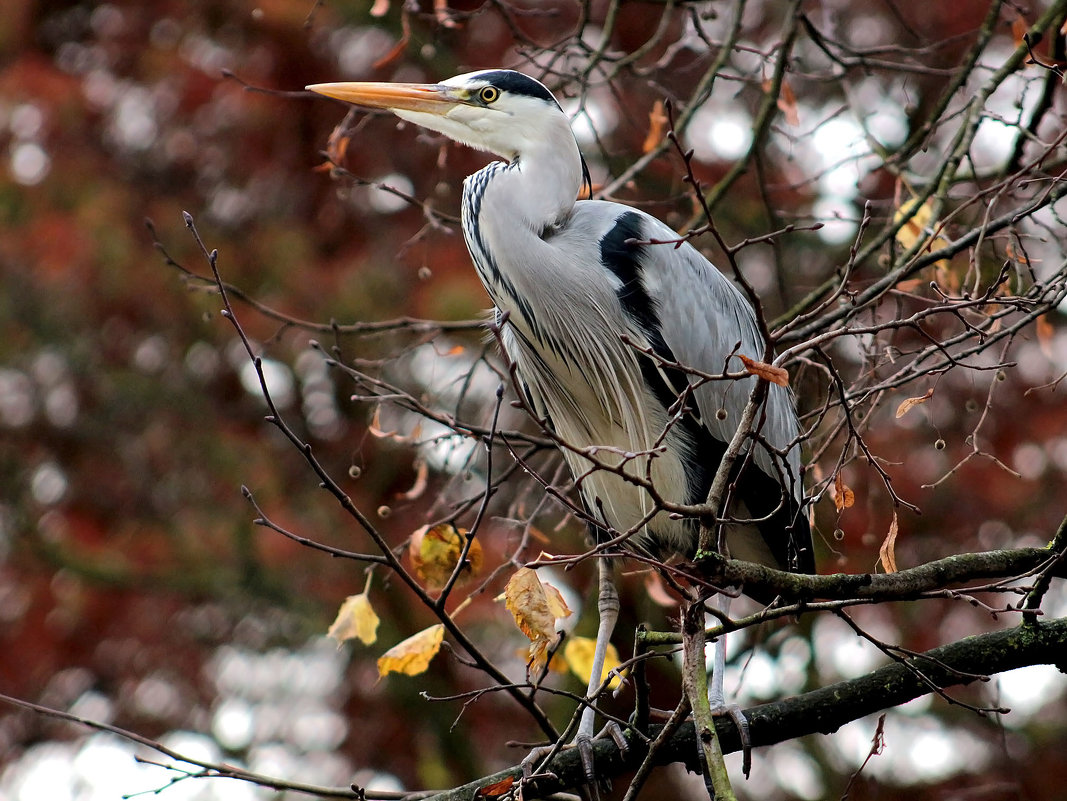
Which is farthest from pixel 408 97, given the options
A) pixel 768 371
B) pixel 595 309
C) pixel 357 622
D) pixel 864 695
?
pixel 864 695

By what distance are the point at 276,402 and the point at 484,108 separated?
3.87m

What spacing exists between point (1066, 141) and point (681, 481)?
145 cm

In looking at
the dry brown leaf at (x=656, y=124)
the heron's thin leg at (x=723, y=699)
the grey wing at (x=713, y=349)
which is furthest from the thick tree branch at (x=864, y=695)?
the dry brown leaf at (x=656, y=124)

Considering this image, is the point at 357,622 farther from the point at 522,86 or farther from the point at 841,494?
the point at 522,86

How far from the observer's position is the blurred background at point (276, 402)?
6.87m

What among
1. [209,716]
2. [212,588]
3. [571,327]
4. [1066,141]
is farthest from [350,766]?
[1066,141]

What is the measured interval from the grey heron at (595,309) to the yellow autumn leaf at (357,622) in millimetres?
788

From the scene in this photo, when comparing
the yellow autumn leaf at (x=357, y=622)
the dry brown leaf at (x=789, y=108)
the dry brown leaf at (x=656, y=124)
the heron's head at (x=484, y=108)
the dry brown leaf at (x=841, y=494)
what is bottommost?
the yellow autumn leaf at (x=357, y=622)

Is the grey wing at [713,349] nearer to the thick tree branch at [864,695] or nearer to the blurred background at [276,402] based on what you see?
the thick tree branch at [864,695]

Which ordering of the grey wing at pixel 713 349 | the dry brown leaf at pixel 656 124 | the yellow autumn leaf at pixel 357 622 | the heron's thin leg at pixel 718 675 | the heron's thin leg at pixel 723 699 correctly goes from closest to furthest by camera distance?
the heron's thin leg at pixel 723 699 < the yellow autumn leaf at pixel 357 622 < the heron's thin leg at pixel 718 675 < the grey wing at pixel 713 349 < the dry brown leaf at pixel 656 124

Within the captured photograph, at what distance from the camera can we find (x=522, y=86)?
12.5 feet

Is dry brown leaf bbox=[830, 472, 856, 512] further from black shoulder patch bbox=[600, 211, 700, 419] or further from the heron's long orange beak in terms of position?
the heron's long orange beak

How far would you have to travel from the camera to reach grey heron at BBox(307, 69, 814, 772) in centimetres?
364

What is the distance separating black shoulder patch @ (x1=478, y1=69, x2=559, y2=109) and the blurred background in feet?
9.14
